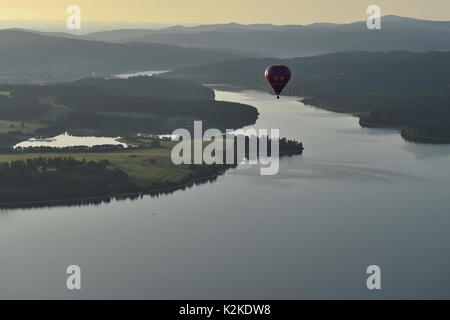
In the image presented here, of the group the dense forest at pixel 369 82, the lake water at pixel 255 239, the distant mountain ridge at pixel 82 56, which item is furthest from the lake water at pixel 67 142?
the distant mountain ridge at pixel 82 56

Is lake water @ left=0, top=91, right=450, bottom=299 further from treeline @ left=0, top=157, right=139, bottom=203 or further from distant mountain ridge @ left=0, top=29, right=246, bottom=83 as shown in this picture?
distant mountain ridge @ left=0, top=29, right=246, bottom=83

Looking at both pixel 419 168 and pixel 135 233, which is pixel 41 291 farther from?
pixel 419 168

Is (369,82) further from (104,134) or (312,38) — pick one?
(312,38)

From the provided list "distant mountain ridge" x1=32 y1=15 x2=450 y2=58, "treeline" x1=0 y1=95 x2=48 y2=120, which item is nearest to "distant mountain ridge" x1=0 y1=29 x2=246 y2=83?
"distant mountain ridge" x1=32 y1=15 x2=450 y2=58

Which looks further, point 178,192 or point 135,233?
point 178,192

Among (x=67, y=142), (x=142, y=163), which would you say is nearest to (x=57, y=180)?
(x=142, y=163)
